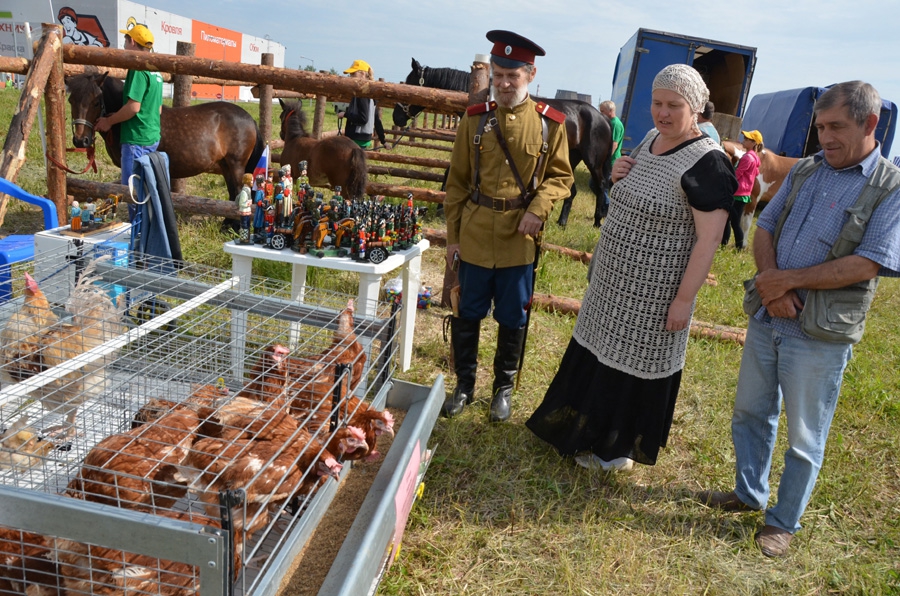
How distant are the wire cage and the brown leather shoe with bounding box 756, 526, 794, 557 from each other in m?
1.88

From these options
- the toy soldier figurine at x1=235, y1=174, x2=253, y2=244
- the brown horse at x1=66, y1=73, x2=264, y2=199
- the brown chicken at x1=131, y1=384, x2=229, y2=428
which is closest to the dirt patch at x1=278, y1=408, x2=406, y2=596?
the brown chicken at x1=131, y1=384, x2=229, y2=428

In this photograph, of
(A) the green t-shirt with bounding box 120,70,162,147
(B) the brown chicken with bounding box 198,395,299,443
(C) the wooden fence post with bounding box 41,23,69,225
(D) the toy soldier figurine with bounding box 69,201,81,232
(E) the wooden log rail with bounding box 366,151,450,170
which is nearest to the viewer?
(B) the brown chicken with bounding box 198,395,299,443

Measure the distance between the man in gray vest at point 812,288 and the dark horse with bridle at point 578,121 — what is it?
662 cm

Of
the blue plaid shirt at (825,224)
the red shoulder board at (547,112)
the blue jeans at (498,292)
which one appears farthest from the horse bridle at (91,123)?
the blue plaid shirt at (825,224)

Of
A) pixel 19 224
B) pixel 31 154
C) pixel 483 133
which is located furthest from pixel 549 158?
pixel 31 154

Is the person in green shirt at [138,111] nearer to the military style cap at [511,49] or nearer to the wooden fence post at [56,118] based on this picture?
the wooden fence post at [56,118]

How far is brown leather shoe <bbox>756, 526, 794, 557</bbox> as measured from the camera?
9.42ft

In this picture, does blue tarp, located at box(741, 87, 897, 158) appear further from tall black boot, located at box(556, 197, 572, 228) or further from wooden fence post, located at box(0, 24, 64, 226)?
wooden fence post, located at box(0, 24, 64, 226)

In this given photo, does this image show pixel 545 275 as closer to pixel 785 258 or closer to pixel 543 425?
pixel 543 425

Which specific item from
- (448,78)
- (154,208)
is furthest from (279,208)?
(448,78)

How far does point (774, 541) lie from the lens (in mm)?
2889

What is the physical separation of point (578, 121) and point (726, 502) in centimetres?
769

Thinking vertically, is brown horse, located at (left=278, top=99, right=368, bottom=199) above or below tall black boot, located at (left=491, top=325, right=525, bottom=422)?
above

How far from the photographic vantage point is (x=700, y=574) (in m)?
2.75
